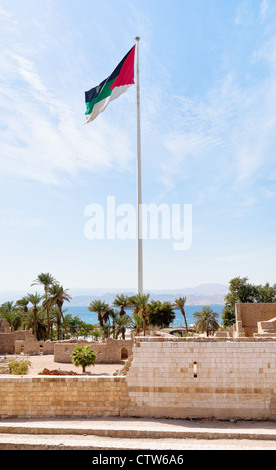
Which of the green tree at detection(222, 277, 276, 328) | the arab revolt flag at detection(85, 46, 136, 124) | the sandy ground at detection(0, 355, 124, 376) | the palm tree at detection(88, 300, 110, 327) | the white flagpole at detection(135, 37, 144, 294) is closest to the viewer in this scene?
the arab revolt flag at detection(85, 46, 136, 124)

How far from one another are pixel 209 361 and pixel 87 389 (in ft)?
13.2

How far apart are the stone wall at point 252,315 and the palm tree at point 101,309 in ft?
65.2

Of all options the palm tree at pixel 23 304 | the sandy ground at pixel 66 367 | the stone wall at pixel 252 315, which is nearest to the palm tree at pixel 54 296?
the palm tree at pixel 23 304

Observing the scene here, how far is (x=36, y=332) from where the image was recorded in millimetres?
43500

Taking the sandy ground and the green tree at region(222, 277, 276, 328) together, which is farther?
the green tree at region(222, 277, 276, 328)

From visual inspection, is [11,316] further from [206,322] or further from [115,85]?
[115,85]

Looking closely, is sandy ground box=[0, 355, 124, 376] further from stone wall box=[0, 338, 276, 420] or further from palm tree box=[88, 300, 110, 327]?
palm tree box=[88, 300, 110, 327]

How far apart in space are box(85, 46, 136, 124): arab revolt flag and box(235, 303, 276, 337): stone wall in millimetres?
22043

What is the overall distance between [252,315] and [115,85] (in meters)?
23.7

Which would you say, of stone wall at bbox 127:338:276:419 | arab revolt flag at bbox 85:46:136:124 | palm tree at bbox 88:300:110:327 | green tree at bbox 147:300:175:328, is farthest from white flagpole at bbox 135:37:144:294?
green tree at bbox 147:300:175:328

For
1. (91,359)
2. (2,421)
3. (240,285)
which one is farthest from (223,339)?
(240,285)

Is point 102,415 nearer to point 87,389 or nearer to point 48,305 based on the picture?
point 87,389

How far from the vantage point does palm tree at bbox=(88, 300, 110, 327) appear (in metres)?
45.0

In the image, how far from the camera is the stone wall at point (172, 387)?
1023 centimetres
